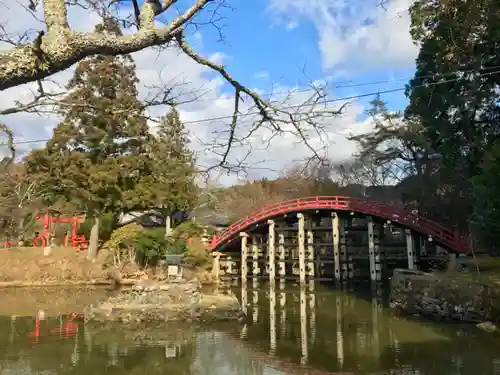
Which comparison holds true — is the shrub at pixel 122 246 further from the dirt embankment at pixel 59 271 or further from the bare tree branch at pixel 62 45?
the bare tree branch at pixel 62 45

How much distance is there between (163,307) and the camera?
13.9 m

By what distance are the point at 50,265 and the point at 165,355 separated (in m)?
15.9

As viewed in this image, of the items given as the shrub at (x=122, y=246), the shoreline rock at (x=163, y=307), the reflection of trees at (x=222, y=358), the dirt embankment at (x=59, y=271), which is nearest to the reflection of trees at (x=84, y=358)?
the reflection of trees at (x=222, y=358)

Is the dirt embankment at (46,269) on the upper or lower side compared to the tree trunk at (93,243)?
lower

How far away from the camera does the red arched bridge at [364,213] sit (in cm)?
1873

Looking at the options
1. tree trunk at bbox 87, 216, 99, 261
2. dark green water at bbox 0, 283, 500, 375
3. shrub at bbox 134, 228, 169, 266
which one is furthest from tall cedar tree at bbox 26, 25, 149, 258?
dark green water at bbox 0, 283, 500, 375

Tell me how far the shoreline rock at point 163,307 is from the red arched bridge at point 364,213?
847cm

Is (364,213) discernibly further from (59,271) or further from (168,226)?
(59,271)

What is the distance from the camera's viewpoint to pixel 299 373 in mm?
8336

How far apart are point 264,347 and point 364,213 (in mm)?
11584

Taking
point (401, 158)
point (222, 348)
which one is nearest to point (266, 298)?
point (222, 348)

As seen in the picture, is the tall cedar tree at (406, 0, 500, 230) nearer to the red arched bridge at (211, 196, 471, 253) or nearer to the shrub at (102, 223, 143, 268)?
the red arched bridge at (211, 196, 471, 253)

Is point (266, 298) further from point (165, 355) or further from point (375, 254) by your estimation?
point (165, 355)

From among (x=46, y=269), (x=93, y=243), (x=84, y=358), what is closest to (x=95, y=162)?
(x=93, y=243)
